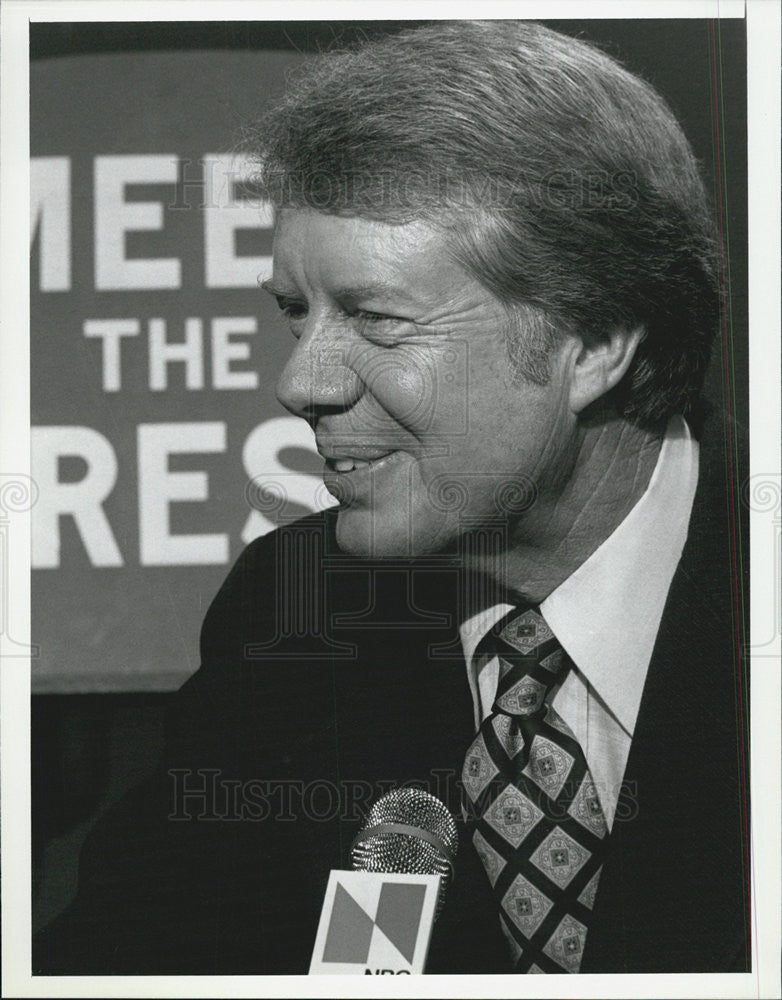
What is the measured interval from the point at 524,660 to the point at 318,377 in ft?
1.88

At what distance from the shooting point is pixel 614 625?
1.70 metres

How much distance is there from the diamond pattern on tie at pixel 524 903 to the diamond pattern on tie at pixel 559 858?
0.04 metres

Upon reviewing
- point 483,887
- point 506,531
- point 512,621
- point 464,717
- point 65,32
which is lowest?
point 483,887

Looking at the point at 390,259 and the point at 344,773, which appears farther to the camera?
the point at 344,773

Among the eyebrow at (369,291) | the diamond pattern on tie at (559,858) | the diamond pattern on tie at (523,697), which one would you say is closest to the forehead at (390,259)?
the eyebrow at (369,291)

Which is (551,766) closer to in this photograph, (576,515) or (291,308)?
(576,515)

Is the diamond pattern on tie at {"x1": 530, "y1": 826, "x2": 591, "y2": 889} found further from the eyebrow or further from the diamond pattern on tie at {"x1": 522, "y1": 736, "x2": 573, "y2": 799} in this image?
the eyebrow

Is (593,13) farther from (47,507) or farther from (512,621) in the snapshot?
(47,507)

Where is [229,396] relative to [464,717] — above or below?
above

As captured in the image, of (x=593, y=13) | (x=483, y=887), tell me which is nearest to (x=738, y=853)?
(x=483, y=887)

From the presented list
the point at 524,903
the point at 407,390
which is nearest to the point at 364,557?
the point at 407,390

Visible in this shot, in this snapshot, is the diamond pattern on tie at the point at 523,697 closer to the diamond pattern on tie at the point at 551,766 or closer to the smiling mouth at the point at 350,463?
the diamond pattern on tie at the point at 551,766

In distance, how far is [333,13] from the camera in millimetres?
1738

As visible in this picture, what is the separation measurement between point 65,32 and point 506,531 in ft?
3.72
